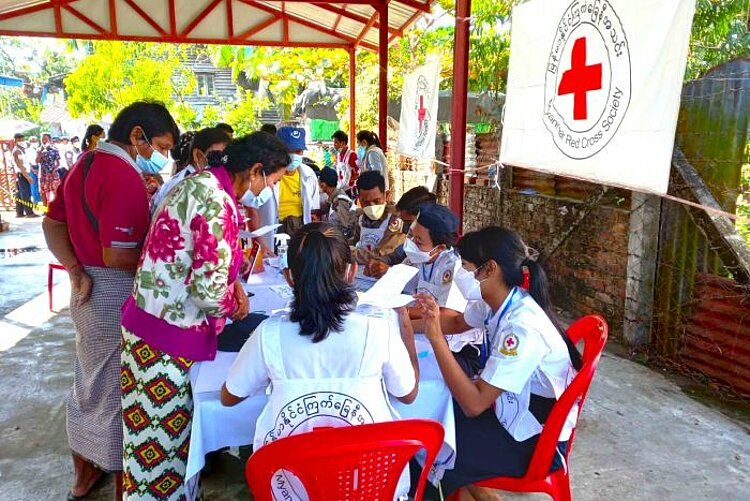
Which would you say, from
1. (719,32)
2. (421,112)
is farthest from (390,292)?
(719,32)

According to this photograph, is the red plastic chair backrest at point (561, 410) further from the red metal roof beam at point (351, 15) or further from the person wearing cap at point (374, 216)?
the red metal roof beam at point (351, 15)

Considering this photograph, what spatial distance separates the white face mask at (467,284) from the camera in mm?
2275

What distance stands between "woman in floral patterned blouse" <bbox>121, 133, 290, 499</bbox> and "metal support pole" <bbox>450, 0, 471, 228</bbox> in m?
2.52

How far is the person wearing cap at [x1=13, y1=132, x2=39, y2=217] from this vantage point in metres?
10.9

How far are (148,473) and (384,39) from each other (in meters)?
6.07

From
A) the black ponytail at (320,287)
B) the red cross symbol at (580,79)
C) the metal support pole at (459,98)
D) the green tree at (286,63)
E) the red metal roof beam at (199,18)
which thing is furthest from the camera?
the green tree at (286,63)

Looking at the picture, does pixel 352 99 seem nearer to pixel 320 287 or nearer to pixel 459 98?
pixel 459 98

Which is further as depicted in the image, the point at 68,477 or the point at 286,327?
the point at 68,477

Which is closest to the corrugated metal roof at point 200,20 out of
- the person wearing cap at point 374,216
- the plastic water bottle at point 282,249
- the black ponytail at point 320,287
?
the person wearing cap at point 374,216

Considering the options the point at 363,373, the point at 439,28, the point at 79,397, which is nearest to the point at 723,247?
the point at 363,373

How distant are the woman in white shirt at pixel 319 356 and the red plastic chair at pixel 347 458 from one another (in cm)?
14

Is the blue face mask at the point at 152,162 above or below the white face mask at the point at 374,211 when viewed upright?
above

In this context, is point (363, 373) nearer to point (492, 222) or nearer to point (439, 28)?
point (492, 222)

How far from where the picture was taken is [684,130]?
12.2 ft
